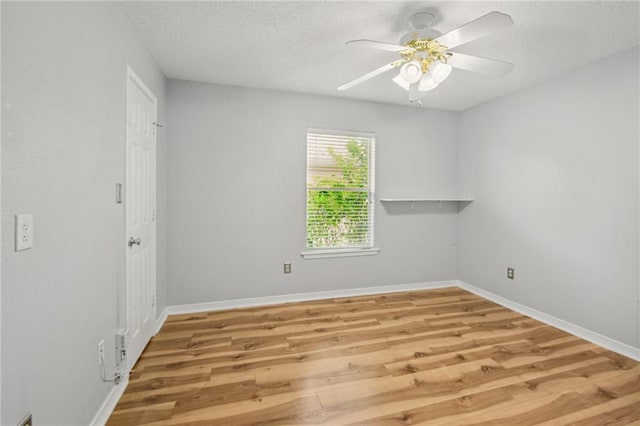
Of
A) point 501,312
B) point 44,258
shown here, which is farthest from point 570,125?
point 44,258

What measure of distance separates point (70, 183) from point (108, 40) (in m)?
0.96

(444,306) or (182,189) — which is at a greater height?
(182,189)

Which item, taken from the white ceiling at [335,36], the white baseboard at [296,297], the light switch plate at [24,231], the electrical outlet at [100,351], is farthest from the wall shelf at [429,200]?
the light switch plate at [24,231]

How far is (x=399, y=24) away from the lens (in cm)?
208

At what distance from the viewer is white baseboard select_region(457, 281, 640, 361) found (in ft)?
7.89

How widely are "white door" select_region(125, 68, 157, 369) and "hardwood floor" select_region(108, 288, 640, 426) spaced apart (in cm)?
29

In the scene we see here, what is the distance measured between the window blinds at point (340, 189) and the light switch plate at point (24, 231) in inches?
106

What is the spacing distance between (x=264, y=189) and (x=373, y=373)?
7.13ft

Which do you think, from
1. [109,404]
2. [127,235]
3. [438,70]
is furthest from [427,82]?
[109,404]

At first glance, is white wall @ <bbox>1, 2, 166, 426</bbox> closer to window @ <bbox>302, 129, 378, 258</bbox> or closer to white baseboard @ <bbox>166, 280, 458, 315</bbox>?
white baseboard @ <bbox>166, 280, 458, 315</bbox>

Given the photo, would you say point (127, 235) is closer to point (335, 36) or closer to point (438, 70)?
point (335, 36)

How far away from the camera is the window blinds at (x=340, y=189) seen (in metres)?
3.62

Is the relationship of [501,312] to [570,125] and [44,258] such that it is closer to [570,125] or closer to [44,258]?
[570,125]

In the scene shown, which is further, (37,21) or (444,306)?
(444,306)
